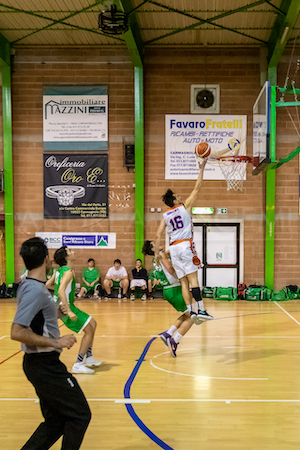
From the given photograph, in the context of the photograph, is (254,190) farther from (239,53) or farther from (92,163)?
(92,163)

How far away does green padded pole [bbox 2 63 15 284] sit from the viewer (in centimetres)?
1225

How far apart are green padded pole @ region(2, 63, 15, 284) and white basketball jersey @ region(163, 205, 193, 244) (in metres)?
7.69

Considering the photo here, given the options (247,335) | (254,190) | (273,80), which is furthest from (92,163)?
(247,335)

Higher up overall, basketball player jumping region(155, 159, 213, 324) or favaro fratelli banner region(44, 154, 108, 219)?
favaro fratelli banner region(44, 154, 108, 219)

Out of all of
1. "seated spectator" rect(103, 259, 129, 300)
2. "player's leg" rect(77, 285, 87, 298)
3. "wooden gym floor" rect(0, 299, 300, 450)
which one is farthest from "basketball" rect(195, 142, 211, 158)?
"player's leg" rect(77, 285, 87, 298)

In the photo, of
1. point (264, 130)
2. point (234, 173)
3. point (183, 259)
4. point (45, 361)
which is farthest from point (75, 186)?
point (45, 361)

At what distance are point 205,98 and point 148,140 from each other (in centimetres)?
203

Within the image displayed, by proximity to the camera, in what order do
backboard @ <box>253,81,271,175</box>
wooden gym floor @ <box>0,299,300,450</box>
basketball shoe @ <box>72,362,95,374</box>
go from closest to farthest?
wooden gym floor @ <box>0,299,300,450</box>, basketball shoe @ <box>72,362,95,374</box>, backboard @ <box>253,81,271,175</box>

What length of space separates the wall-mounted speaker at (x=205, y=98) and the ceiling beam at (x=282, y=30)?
1.71 metres

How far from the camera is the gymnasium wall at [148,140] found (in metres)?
12.2

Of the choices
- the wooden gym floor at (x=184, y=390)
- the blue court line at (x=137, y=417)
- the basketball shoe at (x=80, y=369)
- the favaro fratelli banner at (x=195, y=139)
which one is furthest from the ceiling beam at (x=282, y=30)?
the basketball shoe at (x=80, y=369)

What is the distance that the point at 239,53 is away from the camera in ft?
40.3

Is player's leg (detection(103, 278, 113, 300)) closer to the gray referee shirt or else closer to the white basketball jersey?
the white basketball jersey

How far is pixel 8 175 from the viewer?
12336 millimetres
